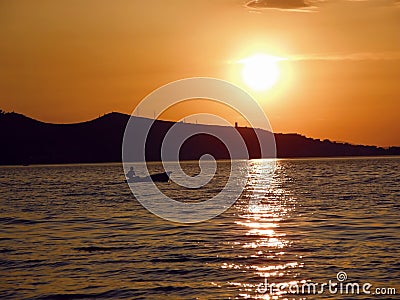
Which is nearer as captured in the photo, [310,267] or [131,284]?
[131,284]

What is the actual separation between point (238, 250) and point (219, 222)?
15.2 meters

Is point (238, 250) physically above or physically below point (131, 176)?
below

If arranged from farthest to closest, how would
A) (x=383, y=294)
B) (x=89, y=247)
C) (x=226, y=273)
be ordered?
(x=89, y=247) < (x=226, y=273) < (x=383, y=294)

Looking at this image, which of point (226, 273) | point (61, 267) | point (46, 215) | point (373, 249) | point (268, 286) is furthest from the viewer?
point (46, 215)

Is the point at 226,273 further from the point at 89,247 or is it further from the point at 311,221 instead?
the point at 311,221

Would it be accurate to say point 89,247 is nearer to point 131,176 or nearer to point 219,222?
point 219,222

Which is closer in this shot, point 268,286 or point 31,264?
point 268,286

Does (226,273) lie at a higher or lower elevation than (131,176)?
lower

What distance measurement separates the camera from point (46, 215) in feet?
183

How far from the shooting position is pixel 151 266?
29.6 m

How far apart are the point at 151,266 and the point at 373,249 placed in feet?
35.6

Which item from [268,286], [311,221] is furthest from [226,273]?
[311,221]

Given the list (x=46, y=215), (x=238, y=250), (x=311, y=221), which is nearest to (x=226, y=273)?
(x=238, y=250)

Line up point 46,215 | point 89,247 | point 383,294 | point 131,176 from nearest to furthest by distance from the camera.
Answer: point 383,294 → point 89,247 → point 46,215 → point 131,176
